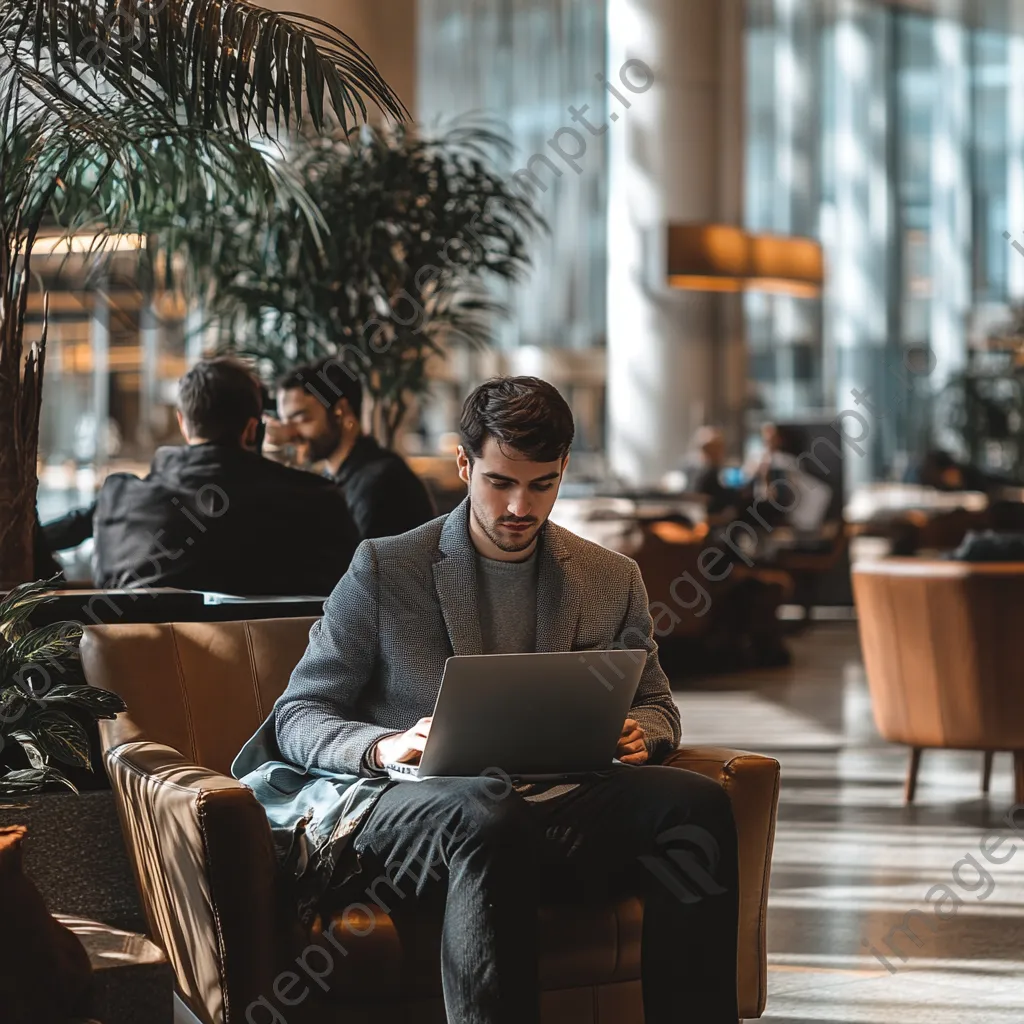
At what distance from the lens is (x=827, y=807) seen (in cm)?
578

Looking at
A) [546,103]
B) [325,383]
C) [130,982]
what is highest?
[546,103]

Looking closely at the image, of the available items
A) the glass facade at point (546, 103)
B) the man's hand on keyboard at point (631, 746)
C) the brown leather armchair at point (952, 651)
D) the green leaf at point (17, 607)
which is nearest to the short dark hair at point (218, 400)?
the green leaf at point (17, 607)

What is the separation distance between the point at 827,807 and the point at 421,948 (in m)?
3.35

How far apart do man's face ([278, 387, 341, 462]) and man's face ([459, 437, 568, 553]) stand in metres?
2.56

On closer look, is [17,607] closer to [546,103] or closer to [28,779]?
[28,779]

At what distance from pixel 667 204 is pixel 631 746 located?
1179cm

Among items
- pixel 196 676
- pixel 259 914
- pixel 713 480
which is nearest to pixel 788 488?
pixel 713 480

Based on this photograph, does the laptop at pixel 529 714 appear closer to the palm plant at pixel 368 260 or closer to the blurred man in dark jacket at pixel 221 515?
the blurred man in dark jacket at pixel 221 515

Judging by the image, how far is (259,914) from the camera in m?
2.62

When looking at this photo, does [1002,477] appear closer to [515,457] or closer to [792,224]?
[792,224]

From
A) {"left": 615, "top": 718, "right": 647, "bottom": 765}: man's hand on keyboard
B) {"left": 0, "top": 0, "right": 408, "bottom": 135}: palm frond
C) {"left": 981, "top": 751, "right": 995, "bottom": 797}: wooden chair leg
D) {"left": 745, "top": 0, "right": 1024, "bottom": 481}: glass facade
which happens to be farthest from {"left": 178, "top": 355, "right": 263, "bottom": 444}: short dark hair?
{"left": 745, "top": 0, "right": 1024, "bottom": 481}: glass facade

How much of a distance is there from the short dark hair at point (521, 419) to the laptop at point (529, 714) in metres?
0.41

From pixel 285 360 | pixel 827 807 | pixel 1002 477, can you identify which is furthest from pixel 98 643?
pixel 1002 477

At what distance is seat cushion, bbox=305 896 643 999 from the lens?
2.67 meters
